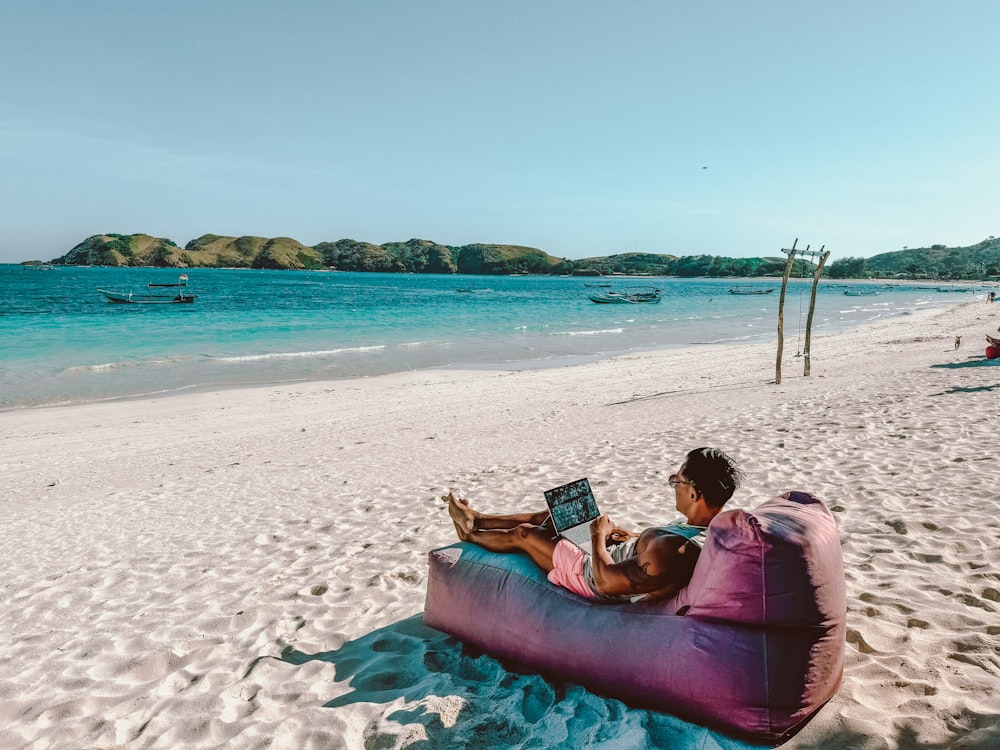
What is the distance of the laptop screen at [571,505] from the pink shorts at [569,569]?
0.12 metres

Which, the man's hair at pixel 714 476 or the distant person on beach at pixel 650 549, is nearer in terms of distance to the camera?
the distant person on beach at pixel 650 549

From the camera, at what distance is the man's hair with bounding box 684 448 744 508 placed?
3.02m

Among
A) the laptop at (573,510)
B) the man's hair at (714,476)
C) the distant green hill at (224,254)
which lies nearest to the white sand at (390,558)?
the laptop at (573,510)

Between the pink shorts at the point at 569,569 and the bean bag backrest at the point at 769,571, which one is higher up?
the bean bag backrest at the point at 769,571

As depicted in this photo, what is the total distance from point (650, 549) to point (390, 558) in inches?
111

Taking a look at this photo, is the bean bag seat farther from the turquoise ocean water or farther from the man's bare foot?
the turquoise ocean water

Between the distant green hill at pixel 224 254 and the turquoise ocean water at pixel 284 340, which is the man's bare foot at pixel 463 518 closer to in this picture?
the turquoise ocean water at pixel 284 340

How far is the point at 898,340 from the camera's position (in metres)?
23.9

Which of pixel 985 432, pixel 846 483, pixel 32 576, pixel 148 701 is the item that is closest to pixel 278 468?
pixel 32 576

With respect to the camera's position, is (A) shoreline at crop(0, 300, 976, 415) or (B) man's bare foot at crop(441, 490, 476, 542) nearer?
(B) man's bare foot at crop(441, 490, 476, 542)

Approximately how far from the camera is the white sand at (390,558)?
2.97 meters

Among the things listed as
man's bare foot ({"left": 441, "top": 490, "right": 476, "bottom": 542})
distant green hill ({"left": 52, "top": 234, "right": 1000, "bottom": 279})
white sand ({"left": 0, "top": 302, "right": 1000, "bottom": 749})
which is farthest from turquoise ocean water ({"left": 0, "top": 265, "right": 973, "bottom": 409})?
distant green hill ({"left": 52, "top": 234, "right": 1000, "bottom": 279})

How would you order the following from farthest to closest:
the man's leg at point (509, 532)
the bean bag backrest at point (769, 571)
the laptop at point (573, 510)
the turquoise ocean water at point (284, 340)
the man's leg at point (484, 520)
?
the turquoise ocean water at point (284, 340) < the man's leg at point (484, 520) < the man's leg at point (509, 532) < the laptop at point (573, 510) < the bean bag backrest at point (769, 571)

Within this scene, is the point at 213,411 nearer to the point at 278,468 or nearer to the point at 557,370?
the point at 278,468
